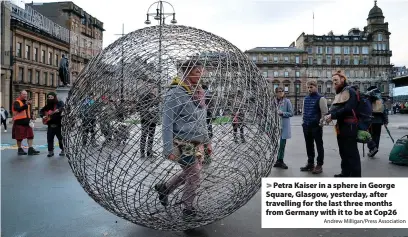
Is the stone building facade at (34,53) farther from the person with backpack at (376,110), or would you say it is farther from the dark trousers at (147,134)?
the dark trousers at (147,134)

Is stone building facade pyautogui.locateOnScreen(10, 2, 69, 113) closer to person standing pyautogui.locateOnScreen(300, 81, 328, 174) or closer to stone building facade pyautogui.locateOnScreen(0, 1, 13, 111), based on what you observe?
stone building facade pyautogui.locateOnScreen(0, 1, 13, 111)

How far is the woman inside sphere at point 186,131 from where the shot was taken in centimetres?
295

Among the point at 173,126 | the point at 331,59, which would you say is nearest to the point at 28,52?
the point at 173,126

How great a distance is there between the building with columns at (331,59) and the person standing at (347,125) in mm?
81418

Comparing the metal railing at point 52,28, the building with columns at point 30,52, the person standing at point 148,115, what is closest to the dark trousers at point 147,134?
the person standing at point 148,115

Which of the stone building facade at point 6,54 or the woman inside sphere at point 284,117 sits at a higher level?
the stone building facade at point 6,54

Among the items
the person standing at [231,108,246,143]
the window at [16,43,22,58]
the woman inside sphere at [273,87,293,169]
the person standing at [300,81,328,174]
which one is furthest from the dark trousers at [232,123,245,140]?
the window at [16,43,22,58]

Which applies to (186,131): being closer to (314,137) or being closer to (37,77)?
(314,137)

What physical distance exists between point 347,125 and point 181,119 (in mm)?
3260

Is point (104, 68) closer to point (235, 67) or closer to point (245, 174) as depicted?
point (235, 67)

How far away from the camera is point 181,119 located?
3035 millimetres

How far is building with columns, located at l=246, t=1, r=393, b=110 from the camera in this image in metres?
A: 86.1

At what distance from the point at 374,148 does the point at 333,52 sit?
87.5m

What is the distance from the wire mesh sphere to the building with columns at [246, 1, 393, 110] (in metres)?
83.7
